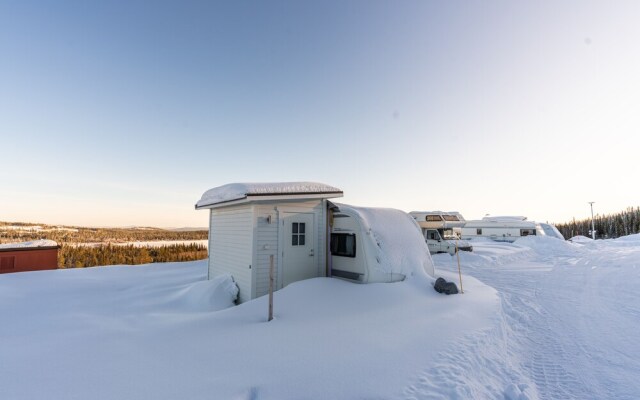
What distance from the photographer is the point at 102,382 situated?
417 centimetres

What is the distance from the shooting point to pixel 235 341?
5676mm

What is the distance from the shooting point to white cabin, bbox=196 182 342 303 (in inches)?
369

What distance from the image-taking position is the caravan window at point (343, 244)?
10398mm

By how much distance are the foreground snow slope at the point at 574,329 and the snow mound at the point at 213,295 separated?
24.8 ft

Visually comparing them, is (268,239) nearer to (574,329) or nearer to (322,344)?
(322,344)

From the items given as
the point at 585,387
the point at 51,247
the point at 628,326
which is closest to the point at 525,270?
the point at 628,326

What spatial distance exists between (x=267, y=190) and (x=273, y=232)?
1366 mm

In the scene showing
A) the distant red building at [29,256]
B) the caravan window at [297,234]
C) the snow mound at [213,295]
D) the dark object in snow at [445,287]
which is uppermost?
the caravan window at [297,234]

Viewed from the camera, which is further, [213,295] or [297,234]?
[297,234]

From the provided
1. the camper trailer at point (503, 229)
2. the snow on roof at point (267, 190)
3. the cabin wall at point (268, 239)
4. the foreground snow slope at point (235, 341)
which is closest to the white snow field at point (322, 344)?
the foreground snow slope at point (235, 341)

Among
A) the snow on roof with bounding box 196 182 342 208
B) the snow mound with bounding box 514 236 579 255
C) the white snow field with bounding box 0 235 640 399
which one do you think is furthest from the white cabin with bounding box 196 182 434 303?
the snow mound with bounding box 514 236 579 255

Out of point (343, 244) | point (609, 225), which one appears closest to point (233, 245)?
point (343, 244)

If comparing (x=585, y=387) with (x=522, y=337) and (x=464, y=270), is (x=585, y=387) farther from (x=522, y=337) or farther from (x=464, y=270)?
(x=464, y=270)

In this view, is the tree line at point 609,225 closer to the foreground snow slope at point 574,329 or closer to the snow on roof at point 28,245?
the foreground snow slope at point 574,329
